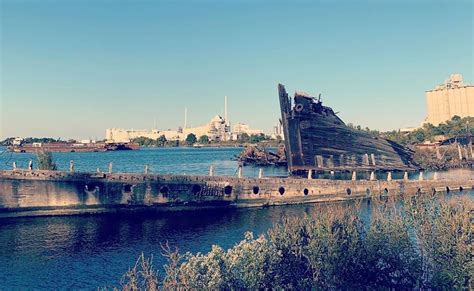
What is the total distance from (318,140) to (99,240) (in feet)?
115

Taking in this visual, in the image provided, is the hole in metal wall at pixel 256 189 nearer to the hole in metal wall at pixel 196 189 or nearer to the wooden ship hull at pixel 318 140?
the hole in metal wall at pixel 196 189

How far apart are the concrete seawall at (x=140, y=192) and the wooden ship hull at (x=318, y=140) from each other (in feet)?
35.3

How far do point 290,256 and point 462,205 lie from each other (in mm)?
7302

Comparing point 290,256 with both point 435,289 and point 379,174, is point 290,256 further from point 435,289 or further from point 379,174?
point 379,174

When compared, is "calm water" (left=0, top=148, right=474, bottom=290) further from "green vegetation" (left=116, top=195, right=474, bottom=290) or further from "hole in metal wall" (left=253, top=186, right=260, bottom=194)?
"green vegetation" (left=116, top=195, right=474, bottom=290)

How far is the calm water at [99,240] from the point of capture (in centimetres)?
2109

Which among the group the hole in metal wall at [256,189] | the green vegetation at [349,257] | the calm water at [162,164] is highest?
the calm water at [162,164]

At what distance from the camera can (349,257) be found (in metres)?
14.7

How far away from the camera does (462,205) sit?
1499cm

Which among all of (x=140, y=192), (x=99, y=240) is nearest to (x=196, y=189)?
(x=140, y=192)

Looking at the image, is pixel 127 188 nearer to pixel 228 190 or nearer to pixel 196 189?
pixel 196 189

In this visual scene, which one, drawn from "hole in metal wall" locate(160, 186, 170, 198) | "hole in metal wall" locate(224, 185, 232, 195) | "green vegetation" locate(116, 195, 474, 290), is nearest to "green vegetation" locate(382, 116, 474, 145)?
"hole in metal wall" locate(224, 185, 232, 195)

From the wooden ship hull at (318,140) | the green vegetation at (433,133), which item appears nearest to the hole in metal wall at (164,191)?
the wooden ship hull at (318,140)

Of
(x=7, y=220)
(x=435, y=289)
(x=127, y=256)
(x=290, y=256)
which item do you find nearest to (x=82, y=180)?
(x=7, y=220)
